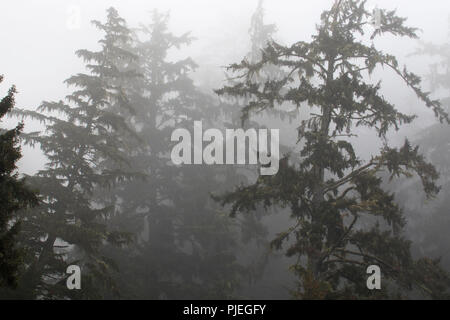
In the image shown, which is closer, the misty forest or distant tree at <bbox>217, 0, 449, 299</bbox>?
distant tree at <bbox>217, 0, 449, 299</bbox>

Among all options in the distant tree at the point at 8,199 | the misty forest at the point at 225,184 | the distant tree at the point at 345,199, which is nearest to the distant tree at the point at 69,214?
the misty forest at the point at 225,184

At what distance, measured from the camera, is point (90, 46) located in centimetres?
5306

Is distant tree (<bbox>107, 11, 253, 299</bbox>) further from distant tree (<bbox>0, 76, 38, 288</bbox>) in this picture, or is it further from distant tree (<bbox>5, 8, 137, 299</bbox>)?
distant tree (<bbox>0, 76, 38, 288</bbox>)

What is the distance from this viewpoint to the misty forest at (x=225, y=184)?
27.6 feet

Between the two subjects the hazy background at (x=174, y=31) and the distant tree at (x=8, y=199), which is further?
the hazy background at (x=174, y=31)

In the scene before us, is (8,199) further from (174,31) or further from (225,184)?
(174,31)

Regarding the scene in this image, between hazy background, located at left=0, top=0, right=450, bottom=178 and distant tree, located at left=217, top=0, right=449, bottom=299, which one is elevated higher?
hazy background, located at left=0, top=0, right=450, bottom=178

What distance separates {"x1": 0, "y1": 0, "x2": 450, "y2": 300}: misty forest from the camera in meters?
8.42

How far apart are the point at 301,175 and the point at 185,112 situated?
14.0 m
